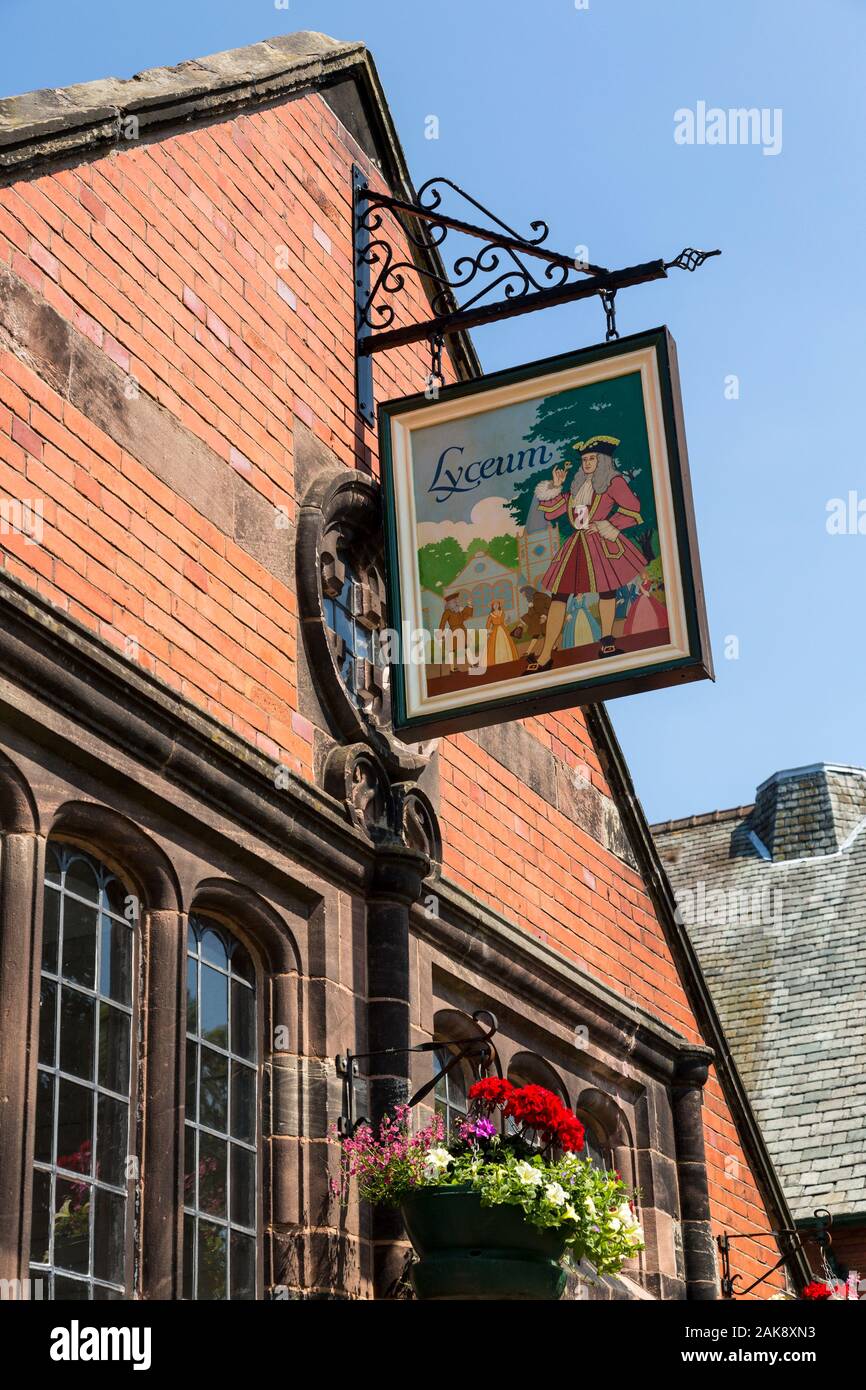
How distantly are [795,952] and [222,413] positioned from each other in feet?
48.6

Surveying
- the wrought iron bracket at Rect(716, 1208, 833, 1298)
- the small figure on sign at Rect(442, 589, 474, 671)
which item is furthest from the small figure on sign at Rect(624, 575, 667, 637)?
the wrought iron bracket at Rect(716, 1208, 833, 1298)

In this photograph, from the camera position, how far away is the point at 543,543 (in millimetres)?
9906

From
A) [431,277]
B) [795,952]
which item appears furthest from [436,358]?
[795,952]

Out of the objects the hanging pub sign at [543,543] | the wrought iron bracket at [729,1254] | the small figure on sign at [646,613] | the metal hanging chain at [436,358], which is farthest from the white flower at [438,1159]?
the wrought iron bracket at [729,1254]

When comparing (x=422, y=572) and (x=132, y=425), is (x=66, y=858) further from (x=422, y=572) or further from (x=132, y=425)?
(x=422, y=572)

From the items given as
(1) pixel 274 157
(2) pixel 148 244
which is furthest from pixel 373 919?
(1) pixel 274 157

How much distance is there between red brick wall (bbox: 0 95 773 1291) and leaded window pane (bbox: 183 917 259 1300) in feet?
3.36

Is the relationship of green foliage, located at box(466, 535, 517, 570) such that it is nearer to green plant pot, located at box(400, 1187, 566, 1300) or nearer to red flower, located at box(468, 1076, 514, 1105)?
red flower, located at box(468, 1076, 514, 1105)

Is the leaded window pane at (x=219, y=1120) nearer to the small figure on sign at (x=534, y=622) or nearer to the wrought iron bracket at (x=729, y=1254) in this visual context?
the small figure on sign at (x=534, y=622)

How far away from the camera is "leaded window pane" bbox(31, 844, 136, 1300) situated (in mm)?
7629

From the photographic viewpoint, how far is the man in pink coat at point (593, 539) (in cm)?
967

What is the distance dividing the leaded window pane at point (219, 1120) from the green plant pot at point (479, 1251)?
2.44 ft

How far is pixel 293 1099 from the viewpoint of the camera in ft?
29.5
